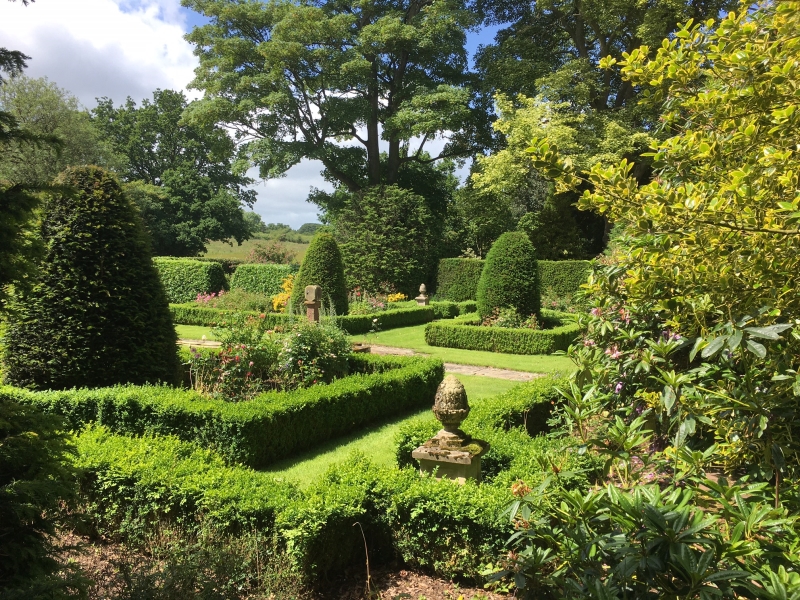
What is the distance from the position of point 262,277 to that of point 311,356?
14460 mm

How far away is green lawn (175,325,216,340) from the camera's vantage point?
14031mm

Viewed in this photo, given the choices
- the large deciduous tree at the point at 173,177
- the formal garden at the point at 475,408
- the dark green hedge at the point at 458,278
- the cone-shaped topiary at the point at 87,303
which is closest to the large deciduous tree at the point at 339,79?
the dark green hedge at the point at 458,278

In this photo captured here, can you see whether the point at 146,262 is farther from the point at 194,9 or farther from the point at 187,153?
the point at 187,153

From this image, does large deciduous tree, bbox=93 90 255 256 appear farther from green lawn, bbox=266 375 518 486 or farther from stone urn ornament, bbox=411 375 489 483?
stone urn ornament, bbox=411 375 489 483

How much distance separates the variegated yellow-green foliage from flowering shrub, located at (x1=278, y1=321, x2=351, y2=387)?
17.7 ft

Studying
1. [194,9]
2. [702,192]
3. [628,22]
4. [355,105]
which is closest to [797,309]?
[702,192]

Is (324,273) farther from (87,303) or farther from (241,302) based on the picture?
(87,303)

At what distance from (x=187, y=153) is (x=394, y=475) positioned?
136 feet

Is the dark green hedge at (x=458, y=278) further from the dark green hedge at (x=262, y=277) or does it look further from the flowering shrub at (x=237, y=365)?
the flowering shrub at (x=237, y=365)

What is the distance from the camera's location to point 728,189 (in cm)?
239

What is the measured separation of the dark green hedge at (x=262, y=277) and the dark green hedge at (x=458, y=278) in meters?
6.41

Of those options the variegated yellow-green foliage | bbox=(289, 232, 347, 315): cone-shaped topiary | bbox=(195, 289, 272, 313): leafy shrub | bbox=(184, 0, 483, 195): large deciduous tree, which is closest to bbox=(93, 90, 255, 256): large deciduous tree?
bbox=(184, 0, 483, 195): large deciduous tree

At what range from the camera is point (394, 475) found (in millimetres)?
4168

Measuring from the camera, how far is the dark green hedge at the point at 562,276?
64.6ft
